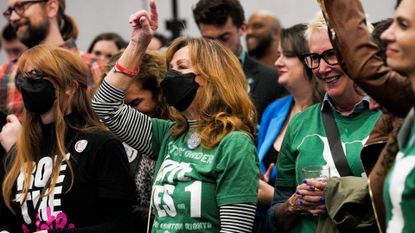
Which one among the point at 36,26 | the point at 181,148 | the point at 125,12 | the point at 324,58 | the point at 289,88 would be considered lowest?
the point at 125,12

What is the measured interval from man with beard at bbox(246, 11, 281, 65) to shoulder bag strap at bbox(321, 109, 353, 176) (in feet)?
13.6

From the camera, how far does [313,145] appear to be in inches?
166

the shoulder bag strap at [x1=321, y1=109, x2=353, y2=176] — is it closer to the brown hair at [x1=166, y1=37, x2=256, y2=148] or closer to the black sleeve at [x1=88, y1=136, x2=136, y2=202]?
the brown hair at [x1=166, y1=37, x2=256, y2=148]

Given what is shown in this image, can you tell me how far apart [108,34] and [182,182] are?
4139 mm

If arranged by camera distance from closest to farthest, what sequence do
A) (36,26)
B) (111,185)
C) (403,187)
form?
1. (403,187)
2. (111,185)
3. (36,26)

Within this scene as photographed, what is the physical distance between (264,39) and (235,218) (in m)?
4.40

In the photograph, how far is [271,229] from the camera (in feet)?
14.8

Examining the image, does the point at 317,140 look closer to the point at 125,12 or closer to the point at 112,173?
the point at 112,173

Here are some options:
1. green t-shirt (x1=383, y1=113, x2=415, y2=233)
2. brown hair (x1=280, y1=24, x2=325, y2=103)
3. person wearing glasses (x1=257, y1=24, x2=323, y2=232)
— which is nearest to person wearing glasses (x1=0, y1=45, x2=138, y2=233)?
person wearing glasses (x1=257, y1=24, x2=323, y2=232)

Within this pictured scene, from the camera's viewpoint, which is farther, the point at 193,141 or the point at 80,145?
the point at 80,145

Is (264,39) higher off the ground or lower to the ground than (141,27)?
lower

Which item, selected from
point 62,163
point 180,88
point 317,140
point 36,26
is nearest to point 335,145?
point 317,140

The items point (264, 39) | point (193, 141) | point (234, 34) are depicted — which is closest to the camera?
point (193, 141)

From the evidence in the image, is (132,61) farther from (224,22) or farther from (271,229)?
(224,22)
